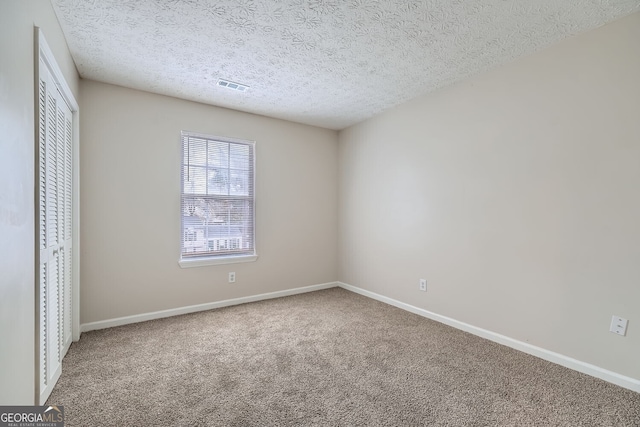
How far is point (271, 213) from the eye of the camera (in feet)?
12.9

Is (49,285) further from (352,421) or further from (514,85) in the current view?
(514,85)

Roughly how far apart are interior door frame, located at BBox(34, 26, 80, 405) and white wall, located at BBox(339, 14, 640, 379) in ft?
10.4

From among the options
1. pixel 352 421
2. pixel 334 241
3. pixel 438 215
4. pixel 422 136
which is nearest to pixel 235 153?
pixel 334 241

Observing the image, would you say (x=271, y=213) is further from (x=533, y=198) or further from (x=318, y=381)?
(x=533, y=198)

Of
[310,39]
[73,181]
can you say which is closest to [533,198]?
[310,39]

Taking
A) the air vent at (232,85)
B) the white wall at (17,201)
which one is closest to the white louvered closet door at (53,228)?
the white wall at (17,201)

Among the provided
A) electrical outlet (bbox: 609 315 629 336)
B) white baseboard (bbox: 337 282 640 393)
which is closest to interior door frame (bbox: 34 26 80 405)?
white baseboard (bbox: 337 282 640 393)

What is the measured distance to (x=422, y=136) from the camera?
129 inches

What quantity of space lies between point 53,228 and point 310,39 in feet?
7.26

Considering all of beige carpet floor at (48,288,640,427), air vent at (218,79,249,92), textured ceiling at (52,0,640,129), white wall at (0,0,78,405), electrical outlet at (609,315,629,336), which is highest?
textured ceiling at (52,0,640,129)

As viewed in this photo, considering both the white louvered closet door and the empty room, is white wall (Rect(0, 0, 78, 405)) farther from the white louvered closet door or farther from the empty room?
the white louvered closet door

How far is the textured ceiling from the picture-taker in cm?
185

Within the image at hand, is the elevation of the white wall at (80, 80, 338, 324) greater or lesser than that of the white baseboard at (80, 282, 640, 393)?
greater

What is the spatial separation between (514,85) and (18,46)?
3.26 m
